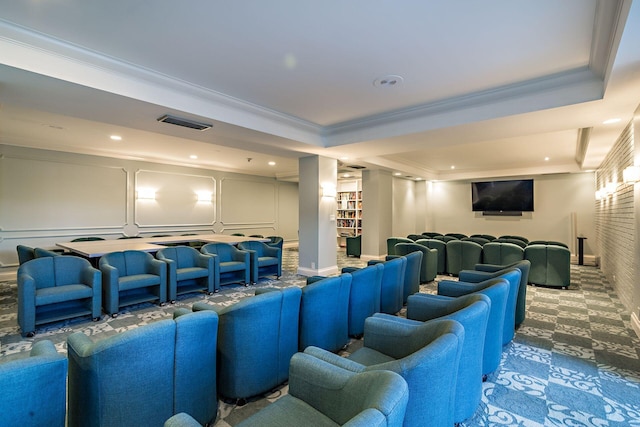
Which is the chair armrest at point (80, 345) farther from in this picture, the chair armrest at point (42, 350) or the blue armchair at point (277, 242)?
the blue armchair at point (277, 242)

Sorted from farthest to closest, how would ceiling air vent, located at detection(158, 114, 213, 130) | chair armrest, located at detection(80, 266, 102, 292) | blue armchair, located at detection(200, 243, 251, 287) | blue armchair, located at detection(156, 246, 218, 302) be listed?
blue armchair, located at detection(200, 243, 251, 287), blue armchair, located at detection(156, 246, 218, 302), ceiling air vent, located at detection(158, 114, 213, 130), chair armrest, located at detection(80, 266, 102, 292)

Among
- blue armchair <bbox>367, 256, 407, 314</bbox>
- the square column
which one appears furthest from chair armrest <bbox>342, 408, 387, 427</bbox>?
the square column

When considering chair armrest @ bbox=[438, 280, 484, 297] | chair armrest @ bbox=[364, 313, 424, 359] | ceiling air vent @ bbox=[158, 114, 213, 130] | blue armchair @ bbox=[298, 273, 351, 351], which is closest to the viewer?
chair armrest @ bbox=[364, 313, 424, 359]

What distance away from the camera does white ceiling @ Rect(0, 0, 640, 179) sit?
249cm

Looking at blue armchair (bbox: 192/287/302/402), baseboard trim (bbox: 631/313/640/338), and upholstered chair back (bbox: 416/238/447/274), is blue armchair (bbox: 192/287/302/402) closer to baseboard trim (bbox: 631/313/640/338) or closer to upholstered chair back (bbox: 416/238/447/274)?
baseboard trim (bbox: 631/313/640/338)

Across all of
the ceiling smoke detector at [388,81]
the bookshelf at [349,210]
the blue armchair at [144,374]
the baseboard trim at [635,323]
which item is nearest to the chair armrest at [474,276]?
the baseboard trim at [635,323]

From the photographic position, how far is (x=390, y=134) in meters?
5.07

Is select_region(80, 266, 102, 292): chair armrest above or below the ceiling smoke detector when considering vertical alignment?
below

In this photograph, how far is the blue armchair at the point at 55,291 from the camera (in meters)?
3.43

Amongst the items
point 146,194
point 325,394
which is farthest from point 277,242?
point 325,394

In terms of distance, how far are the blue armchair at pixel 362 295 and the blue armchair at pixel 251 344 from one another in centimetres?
103

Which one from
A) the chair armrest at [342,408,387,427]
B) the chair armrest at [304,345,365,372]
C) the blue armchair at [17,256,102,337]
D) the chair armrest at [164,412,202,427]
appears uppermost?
the chair armrest at [342,408,387,427]

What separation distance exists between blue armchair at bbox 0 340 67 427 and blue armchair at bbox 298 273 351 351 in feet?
5.20

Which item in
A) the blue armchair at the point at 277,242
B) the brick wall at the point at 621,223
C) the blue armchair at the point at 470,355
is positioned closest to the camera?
the blue armchair at the point at 470,355
